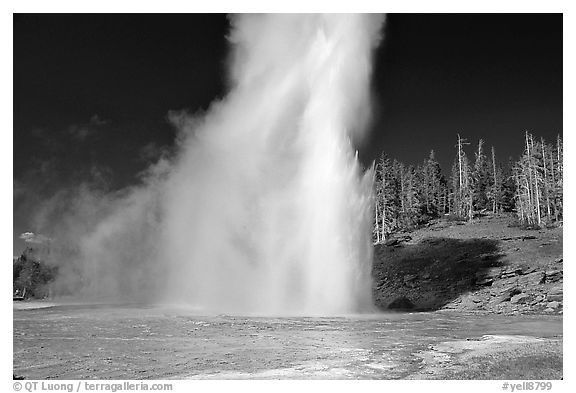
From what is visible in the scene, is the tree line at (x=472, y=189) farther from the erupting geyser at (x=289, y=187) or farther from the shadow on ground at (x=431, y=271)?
the erupting geyser at (x=289, y=187)

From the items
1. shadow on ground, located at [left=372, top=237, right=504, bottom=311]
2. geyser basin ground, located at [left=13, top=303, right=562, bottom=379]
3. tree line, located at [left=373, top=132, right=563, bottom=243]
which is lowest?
geyser basin ground, located at [left=13, top=303, right=562, bottom=379]

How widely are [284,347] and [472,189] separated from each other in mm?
59215

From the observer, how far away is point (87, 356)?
14734 millimetres

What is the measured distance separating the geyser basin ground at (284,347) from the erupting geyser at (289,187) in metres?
4.35

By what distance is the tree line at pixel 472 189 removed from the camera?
6062cm

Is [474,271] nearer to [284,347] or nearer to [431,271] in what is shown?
[431,271]

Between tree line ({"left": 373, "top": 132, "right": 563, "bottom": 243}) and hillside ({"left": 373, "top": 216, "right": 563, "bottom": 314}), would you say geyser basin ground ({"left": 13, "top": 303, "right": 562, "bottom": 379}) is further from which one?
tree line ({"left": 373, "top": 132, "right": 563, "bottom": 243})

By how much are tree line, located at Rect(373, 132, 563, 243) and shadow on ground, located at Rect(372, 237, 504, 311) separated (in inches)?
469

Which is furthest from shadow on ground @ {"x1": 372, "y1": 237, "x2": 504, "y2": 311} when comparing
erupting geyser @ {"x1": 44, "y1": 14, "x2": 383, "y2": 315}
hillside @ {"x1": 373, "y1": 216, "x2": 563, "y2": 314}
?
erupting geyser @ {"x1": 44, "y1": 14, "x2": 383, "y2": 315}

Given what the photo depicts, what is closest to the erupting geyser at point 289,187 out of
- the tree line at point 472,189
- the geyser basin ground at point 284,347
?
the geyser basin ground at point 284,347

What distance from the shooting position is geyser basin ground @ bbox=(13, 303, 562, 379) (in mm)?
13359
